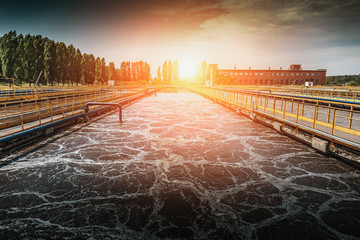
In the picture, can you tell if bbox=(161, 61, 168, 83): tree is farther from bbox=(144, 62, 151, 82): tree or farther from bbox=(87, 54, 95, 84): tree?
bbox=(87, 54, 95, 84): tree

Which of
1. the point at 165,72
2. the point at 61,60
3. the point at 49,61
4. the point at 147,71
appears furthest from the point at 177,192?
the point at 165,72

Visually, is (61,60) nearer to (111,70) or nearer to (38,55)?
(38,55)

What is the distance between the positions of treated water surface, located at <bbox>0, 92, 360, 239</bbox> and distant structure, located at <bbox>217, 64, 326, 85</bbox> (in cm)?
12400

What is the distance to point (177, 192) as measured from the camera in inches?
195

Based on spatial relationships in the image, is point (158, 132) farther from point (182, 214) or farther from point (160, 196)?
point (182, 214)

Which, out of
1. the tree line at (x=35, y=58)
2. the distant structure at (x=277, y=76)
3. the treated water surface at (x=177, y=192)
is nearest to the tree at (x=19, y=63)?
the tree line at (x=35, y=58)

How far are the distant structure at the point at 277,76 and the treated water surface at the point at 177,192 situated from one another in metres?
124

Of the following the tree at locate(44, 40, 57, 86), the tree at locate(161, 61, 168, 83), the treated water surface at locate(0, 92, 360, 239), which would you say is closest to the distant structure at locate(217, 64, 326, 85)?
the tree at locate(161, 61, 168, 83)

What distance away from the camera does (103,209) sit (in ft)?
14.0

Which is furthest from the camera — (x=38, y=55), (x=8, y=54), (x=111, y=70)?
(x=111, y=70)

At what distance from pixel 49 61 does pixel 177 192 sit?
54.4m

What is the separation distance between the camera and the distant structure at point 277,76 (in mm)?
126375

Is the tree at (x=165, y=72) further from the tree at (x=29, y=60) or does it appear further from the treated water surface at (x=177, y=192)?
the treated water surface at (x=177, y=192)

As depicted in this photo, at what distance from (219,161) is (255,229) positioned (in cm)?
329
